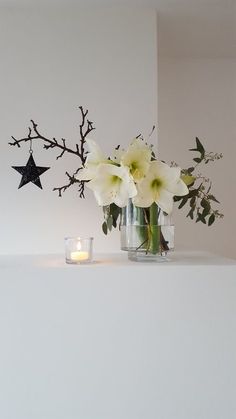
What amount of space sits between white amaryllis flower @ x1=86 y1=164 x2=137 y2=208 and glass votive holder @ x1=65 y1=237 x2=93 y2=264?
0.19 metres

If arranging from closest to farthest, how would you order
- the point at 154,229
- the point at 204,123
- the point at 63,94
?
the point at 154,229 → the point at 63,94 → the point at 204,123

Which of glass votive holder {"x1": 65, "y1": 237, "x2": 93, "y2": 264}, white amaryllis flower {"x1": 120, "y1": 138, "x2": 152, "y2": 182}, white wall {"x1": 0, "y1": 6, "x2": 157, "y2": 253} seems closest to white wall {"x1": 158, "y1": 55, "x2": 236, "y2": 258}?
white wall {"x1": 0, "y1": 6, "x2": 157, "y2": 253}

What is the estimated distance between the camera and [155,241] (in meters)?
1.13

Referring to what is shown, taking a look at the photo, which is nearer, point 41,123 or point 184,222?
point 41,123

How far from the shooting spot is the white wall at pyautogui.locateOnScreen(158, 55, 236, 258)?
7.12 feet

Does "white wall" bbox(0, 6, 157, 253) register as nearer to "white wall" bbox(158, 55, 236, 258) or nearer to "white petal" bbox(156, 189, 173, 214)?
"white wall" bbox(158, 55, 236, 258)

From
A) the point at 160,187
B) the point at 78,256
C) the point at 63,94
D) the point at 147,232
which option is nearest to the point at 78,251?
the point at 78,256

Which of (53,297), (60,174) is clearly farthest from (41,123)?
(53,297)

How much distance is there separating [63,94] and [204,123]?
2.84ft

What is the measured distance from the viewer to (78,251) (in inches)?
44.7

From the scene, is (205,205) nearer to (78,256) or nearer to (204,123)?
(78,256)

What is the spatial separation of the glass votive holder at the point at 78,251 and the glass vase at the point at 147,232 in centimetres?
11

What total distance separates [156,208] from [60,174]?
2.22ft
